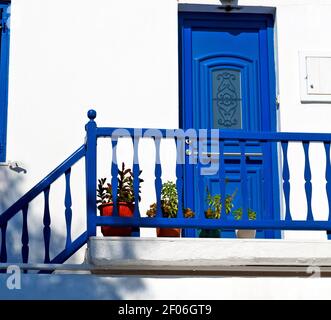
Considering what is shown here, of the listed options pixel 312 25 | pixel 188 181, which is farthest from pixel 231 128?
pixel 312 25

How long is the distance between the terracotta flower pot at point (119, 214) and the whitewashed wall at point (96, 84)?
0.87 meters

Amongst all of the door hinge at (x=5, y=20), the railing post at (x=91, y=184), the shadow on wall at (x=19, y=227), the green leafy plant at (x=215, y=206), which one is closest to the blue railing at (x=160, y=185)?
the railing post at (x=91, y=184)

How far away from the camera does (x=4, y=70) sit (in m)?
8.54

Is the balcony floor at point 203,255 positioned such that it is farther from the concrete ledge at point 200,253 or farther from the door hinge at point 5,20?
the door hinge at point 5,20

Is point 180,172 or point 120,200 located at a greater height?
point 180,172

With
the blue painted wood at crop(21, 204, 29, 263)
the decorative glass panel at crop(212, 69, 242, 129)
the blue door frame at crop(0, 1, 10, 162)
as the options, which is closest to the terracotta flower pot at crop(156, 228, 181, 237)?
the blue painted wood at crop(21, 204, 29, 263)

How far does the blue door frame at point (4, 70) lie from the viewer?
27.5ft

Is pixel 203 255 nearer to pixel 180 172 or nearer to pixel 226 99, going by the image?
pixel 180 172

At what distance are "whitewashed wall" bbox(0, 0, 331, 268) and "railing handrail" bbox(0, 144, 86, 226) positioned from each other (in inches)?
23.3

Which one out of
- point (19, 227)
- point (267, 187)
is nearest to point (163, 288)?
point (267, 187)

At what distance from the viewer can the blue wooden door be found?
28.2 ft

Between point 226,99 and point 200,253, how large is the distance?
204cm

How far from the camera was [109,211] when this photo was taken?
24.1 feet

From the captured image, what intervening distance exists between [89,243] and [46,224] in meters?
0.57
